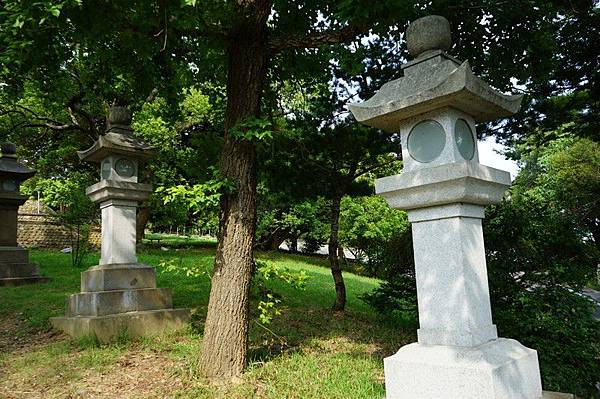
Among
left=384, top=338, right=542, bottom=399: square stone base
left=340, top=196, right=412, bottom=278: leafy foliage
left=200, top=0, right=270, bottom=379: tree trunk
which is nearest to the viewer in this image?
left=384, top=338, right=542, bottom=399: square stone base

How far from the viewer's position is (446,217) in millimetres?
2906

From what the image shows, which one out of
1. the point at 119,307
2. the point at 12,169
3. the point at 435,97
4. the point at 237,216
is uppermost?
the point at 12,169

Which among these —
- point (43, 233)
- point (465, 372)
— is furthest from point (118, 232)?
point (43, 233)

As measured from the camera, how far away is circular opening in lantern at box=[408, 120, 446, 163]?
2977mm

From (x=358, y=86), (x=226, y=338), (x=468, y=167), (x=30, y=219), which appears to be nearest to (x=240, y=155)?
(x=226, y=338)

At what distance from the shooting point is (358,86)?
762 centimetres

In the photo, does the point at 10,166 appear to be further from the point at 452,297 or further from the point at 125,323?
the point at 452,297

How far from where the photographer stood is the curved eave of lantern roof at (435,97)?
2738 millimetres

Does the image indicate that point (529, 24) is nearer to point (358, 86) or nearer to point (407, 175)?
point (358, 86)

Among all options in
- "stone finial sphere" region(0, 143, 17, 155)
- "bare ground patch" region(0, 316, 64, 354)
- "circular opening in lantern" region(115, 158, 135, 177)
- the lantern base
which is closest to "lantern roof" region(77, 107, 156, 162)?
"circular opening in lantern" region(115, 158, 135, 177)

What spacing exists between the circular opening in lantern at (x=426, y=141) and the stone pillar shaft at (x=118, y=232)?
198 inches

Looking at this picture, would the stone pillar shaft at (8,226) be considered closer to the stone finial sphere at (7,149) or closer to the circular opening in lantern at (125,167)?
the stone finial sphere at (7,149)

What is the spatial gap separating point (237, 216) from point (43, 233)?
17.7m

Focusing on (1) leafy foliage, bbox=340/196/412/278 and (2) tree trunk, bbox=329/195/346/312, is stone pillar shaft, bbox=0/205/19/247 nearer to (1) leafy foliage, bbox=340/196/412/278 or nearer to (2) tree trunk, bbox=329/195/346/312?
(2) tree trunk, bbox=329/195/346/312
